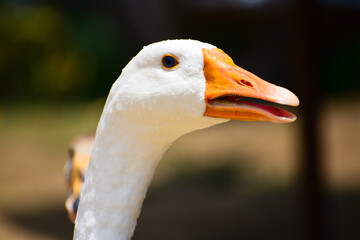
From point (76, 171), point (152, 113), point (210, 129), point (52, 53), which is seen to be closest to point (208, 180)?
point (210, 129)

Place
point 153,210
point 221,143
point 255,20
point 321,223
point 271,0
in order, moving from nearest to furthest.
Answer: point 321,223, point 153,210, point 271,0, point 221,143, point 255,20

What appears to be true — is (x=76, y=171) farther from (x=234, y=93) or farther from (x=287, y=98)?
(x=287, y=98)

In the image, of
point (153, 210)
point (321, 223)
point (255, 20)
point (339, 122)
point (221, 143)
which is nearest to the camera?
point (321, 223)

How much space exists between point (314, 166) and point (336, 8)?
15.7 feet

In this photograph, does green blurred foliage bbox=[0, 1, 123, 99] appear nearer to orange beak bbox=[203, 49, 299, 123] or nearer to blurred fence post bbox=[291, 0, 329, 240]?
blurred fence post bbox=[291, 0, 329, 240]

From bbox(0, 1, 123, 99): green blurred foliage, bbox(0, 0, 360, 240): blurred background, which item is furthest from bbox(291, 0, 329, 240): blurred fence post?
bbox(0, 1, 123, 99): green blurred foliage

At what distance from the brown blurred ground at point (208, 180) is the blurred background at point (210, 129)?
20 mm

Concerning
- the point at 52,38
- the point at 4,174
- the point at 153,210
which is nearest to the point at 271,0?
the point at 153,210

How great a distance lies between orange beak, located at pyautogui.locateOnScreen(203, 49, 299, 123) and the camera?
1467 mm

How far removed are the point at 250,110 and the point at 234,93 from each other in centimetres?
7

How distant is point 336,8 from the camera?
8492mm

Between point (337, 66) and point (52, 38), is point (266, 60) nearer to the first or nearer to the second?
point (337, 66)

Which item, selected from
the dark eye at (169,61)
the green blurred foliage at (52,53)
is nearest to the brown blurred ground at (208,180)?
the green blurred foliage at (52,53)

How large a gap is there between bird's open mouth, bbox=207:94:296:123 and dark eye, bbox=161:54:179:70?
14 centimetres
